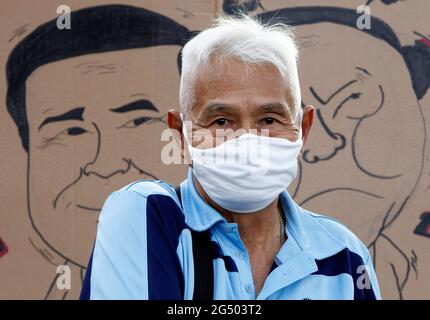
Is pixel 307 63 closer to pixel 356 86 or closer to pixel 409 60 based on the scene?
pixel 356 86

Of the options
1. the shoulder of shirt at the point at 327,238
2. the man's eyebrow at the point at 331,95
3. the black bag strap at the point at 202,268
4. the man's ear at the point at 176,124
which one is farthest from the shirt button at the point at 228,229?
the man's eyebrow at the point at 331,95

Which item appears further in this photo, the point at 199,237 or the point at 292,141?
the point at 292,141

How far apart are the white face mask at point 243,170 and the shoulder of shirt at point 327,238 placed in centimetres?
17

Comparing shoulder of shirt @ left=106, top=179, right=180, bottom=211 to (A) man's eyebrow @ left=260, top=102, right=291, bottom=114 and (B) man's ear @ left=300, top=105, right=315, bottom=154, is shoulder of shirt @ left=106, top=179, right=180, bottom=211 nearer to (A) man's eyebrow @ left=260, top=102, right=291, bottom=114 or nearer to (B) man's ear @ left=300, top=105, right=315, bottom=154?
(A) man's eyebrow @ left=260, top=102, right=291, bottom=114

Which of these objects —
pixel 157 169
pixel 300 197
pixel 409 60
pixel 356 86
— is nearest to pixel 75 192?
pixel 157 169

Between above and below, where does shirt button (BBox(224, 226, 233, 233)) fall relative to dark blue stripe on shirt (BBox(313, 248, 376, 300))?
above

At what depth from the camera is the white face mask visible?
2029mm

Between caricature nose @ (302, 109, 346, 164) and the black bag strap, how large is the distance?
2783 millimetres

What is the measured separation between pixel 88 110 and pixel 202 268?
279cm

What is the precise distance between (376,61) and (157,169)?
1.60 metres

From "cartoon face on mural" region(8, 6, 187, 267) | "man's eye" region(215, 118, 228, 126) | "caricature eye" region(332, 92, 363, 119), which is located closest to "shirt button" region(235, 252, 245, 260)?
"man's eye" region(215, 118, 228, 126)

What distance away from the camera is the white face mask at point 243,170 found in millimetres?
2029

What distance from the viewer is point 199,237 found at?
192 centimetres

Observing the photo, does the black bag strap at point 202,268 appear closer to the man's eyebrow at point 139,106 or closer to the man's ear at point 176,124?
the man's ear at point 176,124
